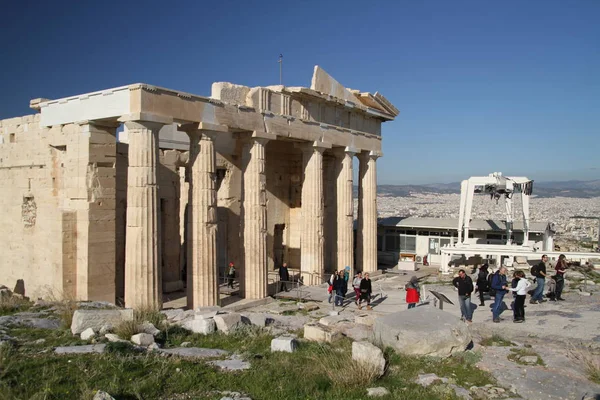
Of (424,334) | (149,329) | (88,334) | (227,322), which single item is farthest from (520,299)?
(88,334)

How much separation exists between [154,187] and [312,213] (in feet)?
29.1

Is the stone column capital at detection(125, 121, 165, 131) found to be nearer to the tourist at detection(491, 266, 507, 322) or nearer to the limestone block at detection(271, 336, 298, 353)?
the limestone block at detection(271, 336, 298, 353)

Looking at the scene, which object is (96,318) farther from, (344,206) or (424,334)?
(344,206)

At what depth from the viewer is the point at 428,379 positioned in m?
9.02

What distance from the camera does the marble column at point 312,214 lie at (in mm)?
22750

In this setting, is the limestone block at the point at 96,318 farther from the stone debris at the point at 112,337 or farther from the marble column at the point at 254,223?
the marble column at the point at 254,223

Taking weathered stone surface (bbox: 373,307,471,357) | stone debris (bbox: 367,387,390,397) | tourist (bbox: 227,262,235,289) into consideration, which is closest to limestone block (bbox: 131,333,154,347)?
stone debris (bbox: 367,387,390,397)

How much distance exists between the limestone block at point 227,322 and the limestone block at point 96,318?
200 cm

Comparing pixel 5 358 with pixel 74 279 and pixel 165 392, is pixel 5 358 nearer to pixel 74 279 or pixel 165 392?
pixel 165 392

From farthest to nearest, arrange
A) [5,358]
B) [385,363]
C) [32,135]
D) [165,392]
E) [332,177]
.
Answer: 1. [332,177]
2. [32,135]
3. [385,363]
4. [5,358]
5. [165,392]

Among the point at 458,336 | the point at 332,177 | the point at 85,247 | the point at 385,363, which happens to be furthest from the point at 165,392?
the point at 332,177

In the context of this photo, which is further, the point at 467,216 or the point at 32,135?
the point at 467,216

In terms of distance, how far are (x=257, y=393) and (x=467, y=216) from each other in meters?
21.5

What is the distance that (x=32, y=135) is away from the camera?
58.0 ft
